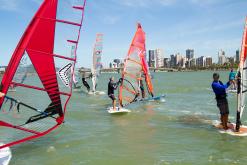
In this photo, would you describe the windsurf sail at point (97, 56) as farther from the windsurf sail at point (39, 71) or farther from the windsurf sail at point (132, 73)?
the windsurf sail at point (39, 71)

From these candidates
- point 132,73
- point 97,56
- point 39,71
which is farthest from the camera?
point 97,56

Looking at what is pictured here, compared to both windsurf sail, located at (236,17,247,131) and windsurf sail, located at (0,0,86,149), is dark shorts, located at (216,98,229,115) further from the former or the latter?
windsurf sail, located at (0,0,86,149)

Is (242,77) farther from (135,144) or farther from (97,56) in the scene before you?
(97,56)

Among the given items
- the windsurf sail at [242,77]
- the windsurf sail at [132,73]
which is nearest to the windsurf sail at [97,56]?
the windsurf sail at [132,73]


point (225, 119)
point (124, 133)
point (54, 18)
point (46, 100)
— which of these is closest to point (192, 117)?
point (225, 119)

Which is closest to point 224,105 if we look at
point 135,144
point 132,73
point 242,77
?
point 242,77

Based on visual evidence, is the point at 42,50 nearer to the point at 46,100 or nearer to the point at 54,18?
the point at 54,18

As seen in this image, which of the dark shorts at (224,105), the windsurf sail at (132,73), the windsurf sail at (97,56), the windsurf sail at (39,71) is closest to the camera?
the windsurf sail at (39,71)

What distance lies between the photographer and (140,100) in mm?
16000

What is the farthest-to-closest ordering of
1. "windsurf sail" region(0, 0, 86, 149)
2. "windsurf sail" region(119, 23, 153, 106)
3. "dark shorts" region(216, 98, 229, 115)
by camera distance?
"windsurf sail" region(119, 23, 153, 106) < "dark shorts" region(216, 98, 229, 115) < "windsurf sail" region(0, 0, 86, 149)

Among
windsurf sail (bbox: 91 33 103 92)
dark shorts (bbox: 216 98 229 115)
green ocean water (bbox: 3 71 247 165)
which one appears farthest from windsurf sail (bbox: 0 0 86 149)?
windsurf sail (bbox: 91 33 103 92)

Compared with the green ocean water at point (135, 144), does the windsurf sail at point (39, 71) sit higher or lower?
higher

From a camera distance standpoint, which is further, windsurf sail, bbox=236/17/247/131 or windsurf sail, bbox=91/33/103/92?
windsurf sail, bbox=91/33/103/92

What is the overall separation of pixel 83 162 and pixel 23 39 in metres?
2.84
